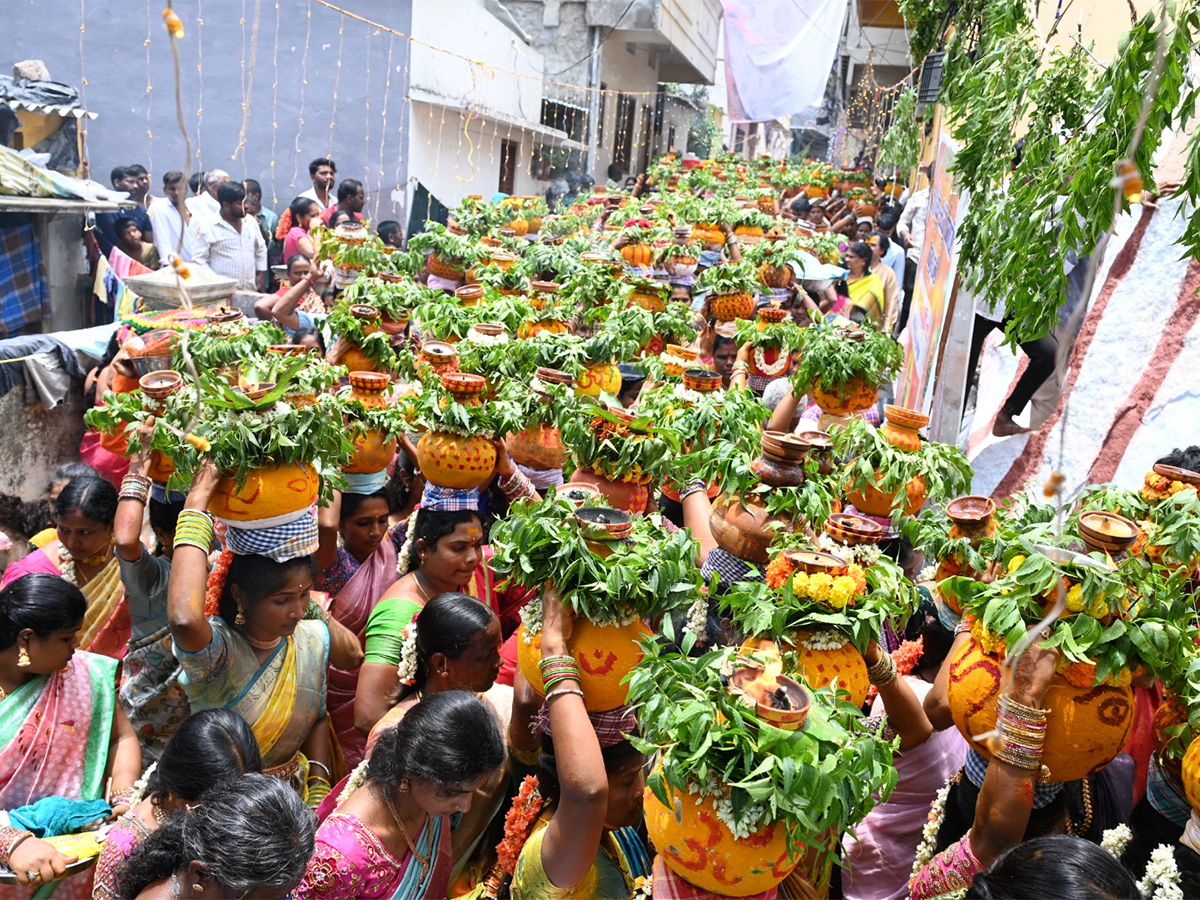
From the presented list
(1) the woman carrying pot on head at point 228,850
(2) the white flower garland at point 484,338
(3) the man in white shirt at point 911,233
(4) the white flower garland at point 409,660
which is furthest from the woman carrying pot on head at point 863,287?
(1) the woman carrying pot on head at point 228,850

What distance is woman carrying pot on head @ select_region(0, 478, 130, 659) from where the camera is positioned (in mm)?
3826

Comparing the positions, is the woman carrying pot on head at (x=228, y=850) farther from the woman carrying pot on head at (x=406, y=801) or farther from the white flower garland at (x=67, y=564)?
the white flower garland at (x=67, y=564)

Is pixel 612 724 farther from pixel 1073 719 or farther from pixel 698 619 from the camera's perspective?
pixel 1073 719

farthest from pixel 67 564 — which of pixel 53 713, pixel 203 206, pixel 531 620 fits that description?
pixel 203 206

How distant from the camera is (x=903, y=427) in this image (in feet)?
13.4

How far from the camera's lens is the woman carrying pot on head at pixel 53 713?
3002 millimetres

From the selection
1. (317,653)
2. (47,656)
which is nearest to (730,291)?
(317,653)

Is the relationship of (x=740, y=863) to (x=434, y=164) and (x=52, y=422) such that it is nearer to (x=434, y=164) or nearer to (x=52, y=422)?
(x=52, y=422)

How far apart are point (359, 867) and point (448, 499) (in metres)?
1.55

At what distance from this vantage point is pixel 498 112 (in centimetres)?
1881

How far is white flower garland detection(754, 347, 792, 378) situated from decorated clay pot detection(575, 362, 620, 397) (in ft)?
4.50

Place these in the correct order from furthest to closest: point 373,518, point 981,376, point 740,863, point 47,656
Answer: point 981,376 → point 373,518 → point 47,656 → point 740,863

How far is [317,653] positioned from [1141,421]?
457 centimetres

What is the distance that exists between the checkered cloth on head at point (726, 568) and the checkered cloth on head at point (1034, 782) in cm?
77
